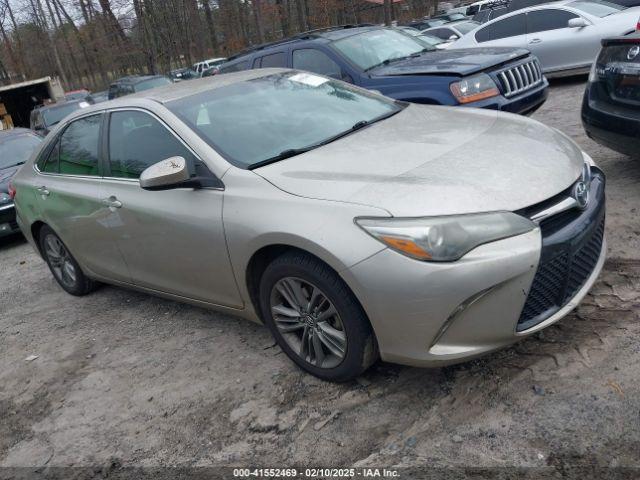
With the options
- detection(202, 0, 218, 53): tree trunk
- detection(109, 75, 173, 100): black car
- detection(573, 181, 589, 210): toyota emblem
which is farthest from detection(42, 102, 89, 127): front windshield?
detection(202, 0, 218, 53): tree trunk

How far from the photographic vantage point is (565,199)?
2816mm

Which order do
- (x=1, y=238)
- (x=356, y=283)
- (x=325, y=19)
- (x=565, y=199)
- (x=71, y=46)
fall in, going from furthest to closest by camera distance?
(x=71, y=46), (x=325, y=19), (x=1, y=238), (x=565, y=199), (x=356, y=283)

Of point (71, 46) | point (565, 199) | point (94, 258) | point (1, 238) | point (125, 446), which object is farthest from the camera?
point (71, 46)

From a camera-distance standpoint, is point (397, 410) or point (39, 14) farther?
point (39, 14)

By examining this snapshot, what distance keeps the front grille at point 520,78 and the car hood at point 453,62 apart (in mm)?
133

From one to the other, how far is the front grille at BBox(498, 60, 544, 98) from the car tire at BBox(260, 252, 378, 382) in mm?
4100

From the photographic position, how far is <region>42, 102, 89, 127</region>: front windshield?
15.0 meters

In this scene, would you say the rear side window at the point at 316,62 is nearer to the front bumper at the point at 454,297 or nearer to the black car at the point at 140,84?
the front bumper at the point at 454,297

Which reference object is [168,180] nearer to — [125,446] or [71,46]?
[125,446]

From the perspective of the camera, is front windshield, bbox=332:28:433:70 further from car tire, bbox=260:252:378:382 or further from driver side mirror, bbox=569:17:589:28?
car tire, bbox=260:252:378:382

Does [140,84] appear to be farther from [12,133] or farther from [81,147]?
[81,147]

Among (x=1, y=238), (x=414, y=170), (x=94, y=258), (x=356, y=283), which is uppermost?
(x=414, y=170)

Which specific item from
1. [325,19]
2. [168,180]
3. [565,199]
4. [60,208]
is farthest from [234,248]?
[325,19]

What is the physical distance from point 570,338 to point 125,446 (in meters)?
2.44
